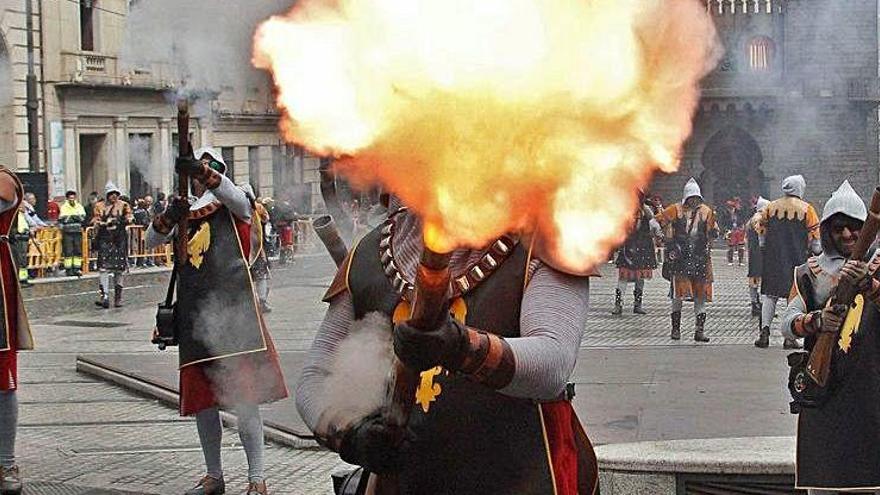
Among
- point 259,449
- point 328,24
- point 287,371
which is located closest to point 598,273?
point 328,24

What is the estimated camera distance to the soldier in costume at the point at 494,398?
11.3ft

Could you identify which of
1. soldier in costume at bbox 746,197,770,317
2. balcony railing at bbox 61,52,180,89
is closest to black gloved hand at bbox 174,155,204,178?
balcony railing at bbox 61,52,180,89

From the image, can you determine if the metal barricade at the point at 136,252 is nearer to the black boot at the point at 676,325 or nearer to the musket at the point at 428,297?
the black boot at the point at 676,325

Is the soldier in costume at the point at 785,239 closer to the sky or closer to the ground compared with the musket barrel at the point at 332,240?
closer to the ground

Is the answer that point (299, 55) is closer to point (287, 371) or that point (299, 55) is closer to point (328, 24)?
point (328, 24)

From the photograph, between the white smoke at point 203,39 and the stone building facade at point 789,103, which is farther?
the stone building facade at point 789,103

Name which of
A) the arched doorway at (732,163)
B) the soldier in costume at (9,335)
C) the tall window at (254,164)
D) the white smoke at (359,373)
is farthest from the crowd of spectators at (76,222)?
the arched doorway at (732,163)

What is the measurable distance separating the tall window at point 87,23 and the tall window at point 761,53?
39.0 metres

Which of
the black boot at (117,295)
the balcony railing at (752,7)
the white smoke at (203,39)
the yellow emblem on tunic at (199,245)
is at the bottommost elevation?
the black boot at (117,295)

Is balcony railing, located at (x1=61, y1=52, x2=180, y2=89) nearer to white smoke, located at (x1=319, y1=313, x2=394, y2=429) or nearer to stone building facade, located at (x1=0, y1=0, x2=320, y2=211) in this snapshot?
stone building facade, located at (x1=0, y1=0, x2=320, y2=211)

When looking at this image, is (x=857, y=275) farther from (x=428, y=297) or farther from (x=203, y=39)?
(x=428, y=297)

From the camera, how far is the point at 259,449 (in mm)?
7871

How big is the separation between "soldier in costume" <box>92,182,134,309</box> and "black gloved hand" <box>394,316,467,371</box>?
58.5 feet

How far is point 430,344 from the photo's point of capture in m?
3.00
